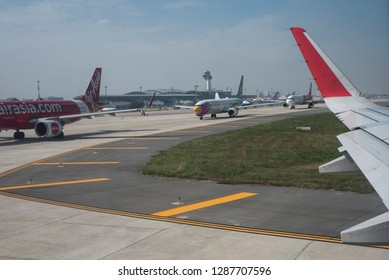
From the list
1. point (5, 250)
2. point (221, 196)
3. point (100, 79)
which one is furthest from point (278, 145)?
point (100, 79)

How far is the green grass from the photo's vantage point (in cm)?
1600

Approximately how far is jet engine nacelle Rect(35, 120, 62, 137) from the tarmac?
17732 mm

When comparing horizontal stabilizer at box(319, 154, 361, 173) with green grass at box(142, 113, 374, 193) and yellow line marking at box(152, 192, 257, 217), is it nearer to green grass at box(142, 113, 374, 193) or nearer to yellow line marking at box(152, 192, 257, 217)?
yellow line marking at box(152, 192, 257, 217)

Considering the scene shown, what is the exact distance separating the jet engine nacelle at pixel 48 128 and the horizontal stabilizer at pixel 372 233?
34740mm

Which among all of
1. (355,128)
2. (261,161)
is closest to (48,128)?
(261,161)

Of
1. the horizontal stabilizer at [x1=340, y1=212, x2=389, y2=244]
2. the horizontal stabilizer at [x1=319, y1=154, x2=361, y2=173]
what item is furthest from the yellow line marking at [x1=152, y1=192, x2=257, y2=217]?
the horizontal stabilizer at [x1=340, y1=212, x2=389, y2=244]

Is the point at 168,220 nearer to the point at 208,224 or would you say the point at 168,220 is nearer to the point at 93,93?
the point at 208,224

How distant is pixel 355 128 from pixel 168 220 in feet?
17.4

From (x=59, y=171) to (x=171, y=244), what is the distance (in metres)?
12.9

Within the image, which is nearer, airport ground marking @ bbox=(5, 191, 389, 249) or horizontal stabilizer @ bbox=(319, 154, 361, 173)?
horizontal stabilizer @ bbox=(319, 154, 361, 173)

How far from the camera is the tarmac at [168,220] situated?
343 inches

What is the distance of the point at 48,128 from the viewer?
36.0 metres

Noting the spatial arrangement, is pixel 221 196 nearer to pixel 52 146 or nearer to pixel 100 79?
pixel 52 146
